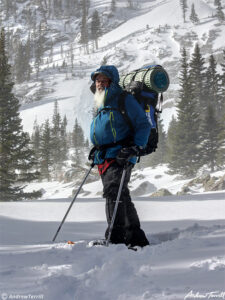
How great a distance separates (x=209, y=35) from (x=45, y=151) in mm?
86319

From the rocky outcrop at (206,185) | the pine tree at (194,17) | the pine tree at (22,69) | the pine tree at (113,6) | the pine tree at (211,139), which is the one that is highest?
the pine tree at (113,6)

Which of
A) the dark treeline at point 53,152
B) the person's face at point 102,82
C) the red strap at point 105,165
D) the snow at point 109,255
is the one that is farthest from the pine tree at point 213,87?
the red strap at point 105,165

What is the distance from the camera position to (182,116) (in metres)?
30.7

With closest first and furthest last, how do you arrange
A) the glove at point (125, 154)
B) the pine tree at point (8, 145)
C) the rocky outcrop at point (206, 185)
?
the glove at point (125, 154)
the pine tree at point (8, 145)
the rocky outcrop at point (206, 185)

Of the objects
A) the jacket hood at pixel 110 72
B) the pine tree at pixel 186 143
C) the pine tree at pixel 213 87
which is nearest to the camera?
the jacket hood at pixel 110 72

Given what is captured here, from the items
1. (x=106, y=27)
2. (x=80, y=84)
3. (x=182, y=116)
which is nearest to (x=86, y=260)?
(x=182, y=116)

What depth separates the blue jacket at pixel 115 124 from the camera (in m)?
3.35

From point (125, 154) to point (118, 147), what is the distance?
0.23m

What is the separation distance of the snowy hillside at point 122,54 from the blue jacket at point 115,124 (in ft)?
192

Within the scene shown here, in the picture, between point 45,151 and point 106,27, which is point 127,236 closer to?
point 45,151

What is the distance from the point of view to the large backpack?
353 centimetres

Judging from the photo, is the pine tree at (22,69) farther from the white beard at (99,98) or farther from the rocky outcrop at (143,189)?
the white beard at (99,98)

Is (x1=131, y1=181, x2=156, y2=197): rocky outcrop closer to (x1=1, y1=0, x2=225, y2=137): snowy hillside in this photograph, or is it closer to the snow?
the snow

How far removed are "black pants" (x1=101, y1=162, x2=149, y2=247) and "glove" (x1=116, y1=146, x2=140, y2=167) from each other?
19cm
